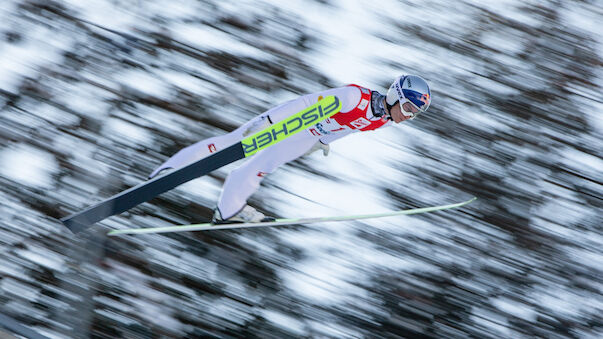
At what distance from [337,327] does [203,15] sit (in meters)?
3.58

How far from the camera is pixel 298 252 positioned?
6.05 meters

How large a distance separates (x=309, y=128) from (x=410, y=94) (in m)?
0.66

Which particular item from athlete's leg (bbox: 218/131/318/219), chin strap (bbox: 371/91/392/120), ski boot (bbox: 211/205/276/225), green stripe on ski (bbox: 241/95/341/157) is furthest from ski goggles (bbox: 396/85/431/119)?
ski boot (bbox: 211/205/276/225)

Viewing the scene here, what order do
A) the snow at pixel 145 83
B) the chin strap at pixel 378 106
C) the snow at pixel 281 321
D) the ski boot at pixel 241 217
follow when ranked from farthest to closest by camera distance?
the snow at pixel 145 83 → the snow at pixel 281 321 → the ski boot at pixel 241 217 → the chin strap at pixel 378 106

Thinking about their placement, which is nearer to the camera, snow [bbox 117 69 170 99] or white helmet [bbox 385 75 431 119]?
white helmet [bbox 385 75 431 119]

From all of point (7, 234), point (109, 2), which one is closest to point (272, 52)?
point (109, 2)

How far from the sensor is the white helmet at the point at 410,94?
12.5 ft

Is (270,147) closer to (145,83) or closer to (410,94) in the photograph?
(410,94)

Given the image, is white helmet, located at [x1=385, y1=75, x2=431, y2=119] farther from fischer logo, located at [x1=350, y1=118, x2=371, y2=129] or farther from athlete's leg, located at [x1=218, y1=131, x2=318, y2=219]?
athlete's leg, located at [x1=218, y1=131, x2=318, y2=219]

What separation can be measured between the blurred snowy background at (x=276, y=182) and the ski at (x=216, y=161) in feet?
5.54

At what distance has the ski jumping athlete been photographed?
3.83 meters

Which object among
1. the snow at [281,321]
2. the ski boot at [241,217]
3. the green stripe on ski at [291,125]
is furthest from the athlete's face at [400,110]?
the snow at [281,321]

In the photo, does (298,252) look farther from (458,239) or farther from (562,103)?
(562,103)

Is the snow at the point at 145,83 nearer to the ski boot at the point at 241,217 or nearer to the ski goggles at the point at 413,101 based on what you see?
the ski boot at the point at 241,217
